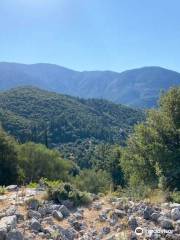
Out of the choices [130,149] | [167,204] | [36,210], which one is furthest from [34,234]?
[130,149]

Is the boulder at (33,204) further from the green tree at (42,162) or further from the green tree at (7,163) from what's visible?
the green tree at (42,162)

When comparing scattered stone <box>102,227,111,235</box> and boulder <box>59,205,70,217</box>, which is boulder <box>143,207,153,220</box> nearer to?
scattered stone <box>102,227,111,235</box>

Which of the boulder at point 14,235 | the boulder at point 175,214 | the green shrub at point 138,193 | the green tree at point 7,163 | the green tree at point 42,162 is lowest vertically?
the green tree at point 42,162

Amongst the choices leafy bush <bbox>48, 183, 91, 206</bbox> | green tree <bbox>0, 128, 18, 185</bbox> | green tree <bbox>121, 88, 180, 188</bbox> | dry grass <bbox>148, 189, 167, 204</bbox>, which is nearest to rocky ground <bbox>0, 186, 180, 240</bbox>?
leafy bush <bbox>48, 183, 91, 206</bbox>

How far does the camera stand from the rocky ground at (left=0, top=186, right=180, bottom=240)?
10320 millimetres

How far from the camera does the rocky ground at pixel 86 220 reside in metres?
10.3

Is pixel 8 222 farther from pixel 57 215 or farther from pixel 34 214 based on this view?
pixel 57 215

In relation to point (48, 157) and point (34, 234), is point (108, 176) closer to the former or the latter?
point (48, 157)

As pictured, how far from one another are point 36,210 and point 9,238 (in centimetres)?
220

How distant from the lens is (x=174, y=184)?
2766 centimetres

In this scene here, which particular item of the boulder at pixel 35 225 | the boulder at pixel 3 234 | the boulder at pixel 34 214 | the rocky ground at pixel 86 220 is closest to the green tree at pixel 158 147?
the rocky ground at pixel 86 220

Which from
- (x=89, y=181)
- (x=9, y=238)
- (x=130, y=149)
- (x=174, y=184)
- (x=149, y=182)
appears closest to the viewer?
(x=9, y=238)

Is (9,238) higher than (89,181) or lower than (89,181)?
higher

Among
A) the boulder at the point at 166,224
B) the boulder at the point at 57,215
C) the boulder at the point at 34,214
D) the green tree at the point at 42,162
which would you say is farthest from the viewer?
the green tree at the point at 42,162
